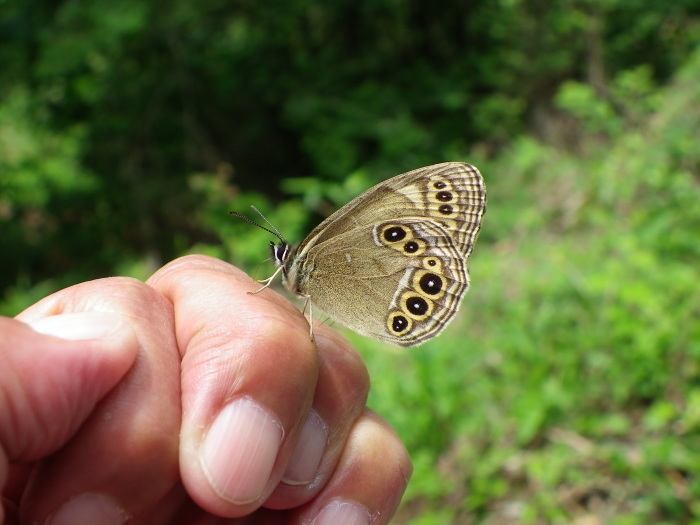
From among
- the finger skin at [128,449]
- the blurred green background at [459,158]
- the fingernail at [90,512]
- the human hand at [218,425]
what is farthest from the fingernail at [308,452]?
the blurred green background at [459,158]

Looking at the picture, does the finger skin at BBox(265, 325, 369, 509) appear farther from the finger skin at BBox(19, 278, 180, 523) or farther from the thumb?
the thumb

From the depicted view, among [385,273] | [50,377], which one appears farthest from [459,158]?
[50,377]

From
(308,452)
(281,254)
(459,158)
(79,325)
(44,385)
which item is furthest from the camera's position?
(459,158)

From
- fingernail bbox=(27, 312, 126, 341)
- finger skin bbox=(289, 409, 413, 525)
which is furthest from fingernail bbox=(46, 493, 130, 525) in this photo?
finger skin bbox=(289, 409, 413, 525)

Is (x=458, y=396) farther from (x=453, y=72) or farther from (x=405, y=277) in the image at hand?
(x=453, y=72)

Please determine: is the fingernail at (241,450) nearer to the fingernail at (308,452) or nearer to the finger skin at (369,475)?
the fingernail at (308,452)

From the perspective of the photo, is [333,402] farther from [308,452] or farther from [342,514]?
[342,514]
